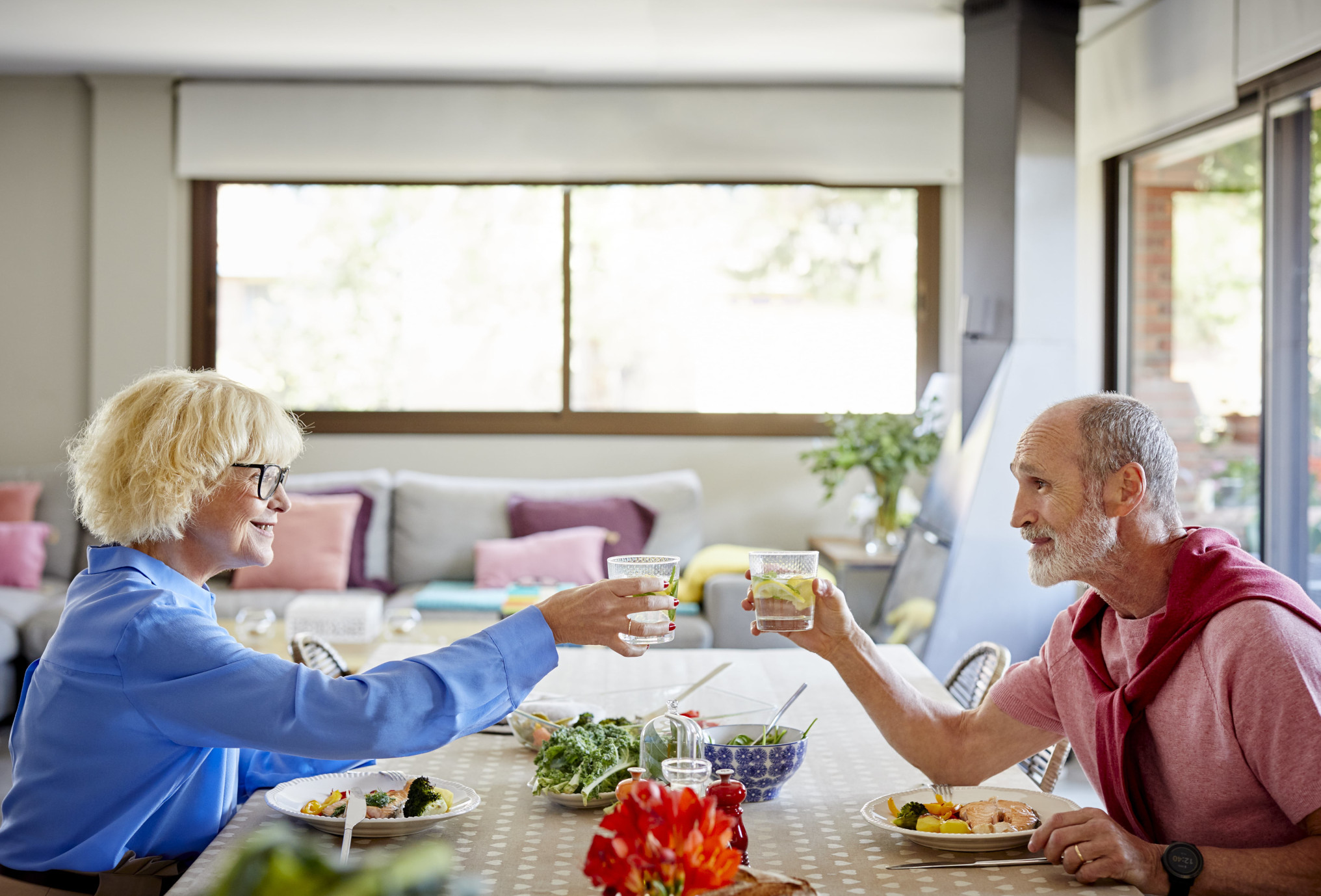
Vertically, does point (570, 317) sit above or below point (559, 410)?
above

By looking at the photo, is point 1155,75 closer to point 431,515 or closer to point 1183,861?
point 431,515

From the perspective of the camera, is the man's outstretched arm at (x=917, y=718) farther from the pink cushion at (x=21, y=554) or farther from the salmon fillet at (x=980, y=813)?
the pink cushion at (x=21, y=554)

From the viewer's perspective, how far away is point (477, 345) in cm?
546

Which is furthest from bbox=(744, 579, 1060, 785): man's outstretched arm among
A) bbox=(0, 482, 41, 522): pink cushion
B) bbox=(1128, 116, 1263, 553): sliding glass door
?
bbox=(0, 482, 41, 522): pink cushion

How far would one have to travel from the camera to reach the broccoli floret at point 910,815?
1.39 m

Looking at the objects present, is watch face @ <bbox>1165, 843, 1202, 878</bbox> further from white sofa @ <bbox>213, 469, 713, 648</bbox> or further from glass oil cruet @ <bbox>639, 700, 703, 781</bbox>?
white sofa @ <bbox>213, 469, 713, 648</bbox>

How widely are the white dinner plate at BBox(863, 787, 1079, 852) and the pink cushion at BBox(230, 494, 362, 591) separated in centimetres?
351

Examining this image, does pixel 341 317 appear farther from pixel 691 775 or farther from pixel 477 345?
pixel 691 775

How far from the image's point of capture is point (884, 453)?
471 cm

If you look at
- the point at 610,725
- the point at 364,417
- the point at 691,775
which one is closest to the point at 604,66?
the point at 364,417

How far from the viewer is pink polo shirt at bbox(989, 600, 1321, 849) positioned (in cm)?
132

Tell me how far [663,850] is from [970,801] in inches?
28.1

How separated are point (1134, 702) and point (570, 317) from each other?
4.22 meters

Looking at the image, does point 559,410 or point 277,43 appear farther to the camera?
point 559,410
